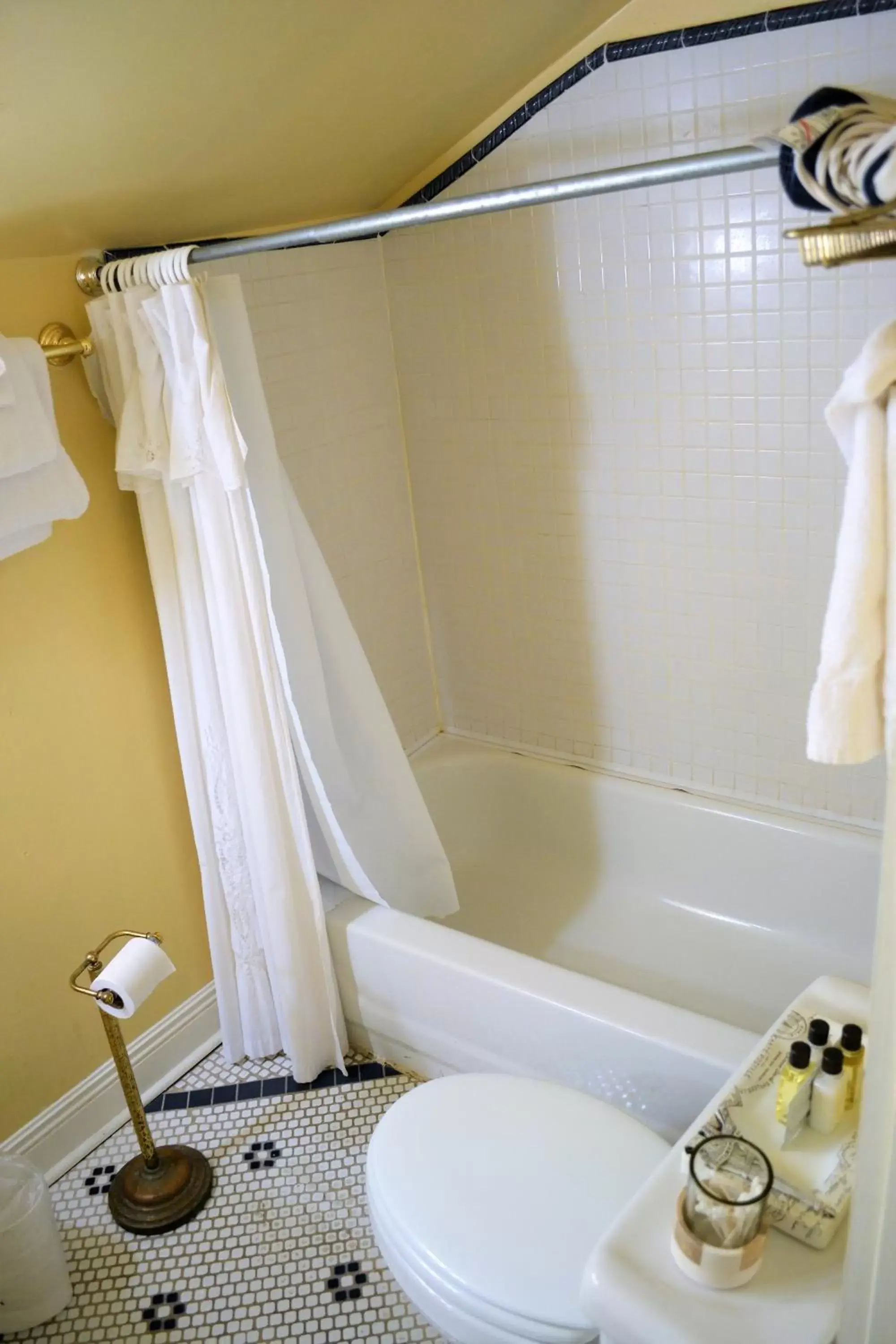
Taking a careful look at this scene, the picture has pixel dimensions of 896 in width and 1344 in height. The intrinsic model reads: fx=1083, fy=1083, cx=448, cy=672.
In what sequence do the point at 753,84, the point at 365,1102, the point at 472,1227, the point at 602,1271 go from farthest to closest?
the point at 365,1102, the point at 753,84, the point at 472,1227, the point at 602,1271

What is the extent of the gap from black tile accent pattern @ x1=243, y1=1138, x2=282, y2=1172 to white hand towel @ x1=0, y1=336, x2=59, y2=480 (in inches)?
54.4

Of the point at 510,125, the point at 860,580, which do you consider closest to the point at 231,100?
the point at 510,125

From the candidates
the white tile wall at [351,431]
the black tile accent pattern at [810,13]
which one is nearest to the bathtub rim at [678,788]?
the white tile wall at [351,431]

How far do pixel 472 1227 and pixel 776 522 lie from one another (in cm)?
142

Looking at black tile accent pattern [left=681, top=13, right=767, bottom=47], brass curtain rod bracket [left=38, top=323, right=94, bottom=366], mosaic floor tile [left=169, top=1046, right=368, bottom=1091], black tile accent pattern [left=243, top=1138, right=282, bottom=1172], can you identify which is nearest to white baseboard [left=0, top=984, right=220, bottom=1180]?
mosaic floor tile [left=169, top=1046, right=368, bottom=1091]

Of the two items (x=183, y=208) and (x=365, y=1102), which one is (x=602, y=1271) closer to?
(x=365, y=1102)

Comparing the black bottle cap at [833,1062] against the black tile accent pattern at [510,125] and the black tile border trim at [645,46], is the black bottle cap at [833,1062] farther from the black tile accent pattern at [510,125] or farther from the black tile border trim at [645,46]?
the black tile accent pattern at [510,125]

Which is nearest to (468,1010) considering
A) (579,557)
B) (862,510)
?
(579,557)

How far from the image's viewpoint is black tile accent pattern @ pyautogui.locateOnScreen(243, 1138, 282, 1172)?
2.13m

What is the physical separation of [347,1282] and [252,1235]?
216 mm

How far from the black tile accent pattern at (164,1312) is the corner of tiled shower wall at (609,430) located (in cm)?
139

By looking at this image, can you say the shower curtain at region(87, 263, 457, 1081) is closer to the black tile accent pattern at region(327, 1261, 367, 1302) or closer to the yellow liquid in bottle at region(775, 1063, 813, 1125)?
the black tile accent pattern at region(327, 1261, 367, 1302)

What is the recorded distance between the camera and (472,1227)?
4.93 feet

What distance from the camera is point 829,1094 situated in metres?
1.32
